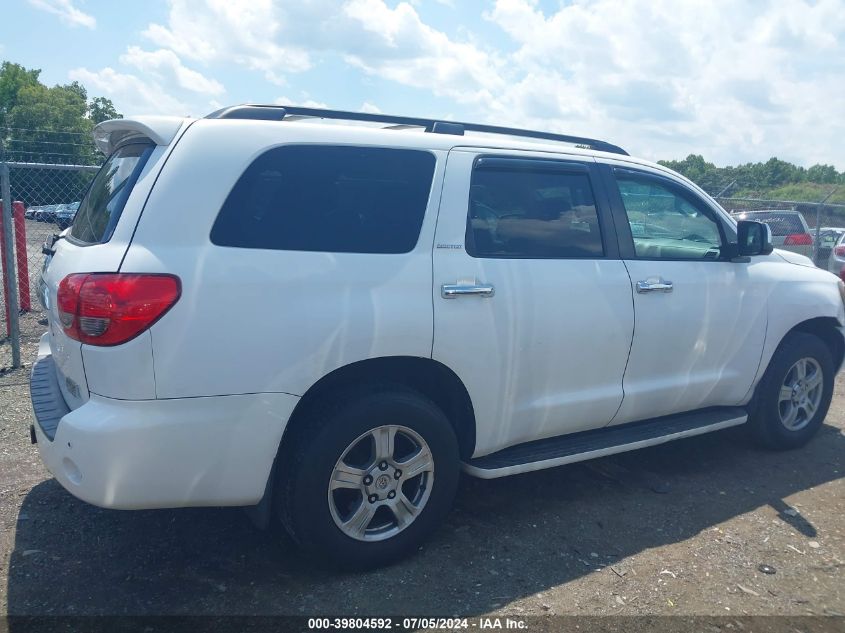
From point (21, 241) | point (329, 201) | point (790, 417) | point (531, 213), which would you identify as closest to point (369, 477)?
point (329, 201)

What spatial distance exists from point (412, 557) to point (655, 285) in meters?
1.98

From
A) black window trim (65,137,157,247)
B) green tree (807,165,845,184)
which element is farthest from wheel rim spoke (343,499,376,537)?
green tree (807,165,845,184)

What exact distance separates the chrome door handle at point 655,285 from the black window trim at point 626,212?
142 mm

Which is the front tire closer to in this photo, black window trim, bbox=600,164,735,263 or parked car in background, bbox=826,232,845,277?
black window trim, bbox=600,164,735,263

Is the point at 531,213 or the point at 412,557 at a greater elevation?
the point at 531,213

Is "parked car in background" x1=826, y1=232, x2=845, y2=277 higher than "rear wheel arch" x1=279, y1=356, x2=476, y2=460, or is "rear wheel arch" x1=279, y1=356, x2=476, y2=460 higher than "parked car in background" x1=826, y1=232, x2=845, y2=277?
"parked car in background" x1=826, y1=232, x2=845, y2=277

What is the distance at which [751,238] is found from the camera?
4.58 metres

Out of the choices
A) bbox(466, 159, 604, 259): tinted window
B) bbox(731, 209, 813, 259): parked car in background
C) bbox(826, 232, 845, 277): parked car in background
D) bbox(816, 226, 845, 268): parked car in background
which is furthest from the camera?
bbox(816, 226, 845, 268): parked car in background

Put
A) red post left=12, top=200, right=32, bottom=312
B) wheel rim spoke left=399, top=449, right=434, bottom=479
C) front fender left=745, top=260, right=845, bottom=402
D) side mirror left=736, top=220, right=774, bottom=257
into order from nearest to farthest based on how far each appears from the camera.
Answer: wheel rim spoke left=399, top=449, right=434, bottom=479
side mirror left=736, top=220, right=774, bottom=257
front fender left=745, top=260, right=845, bottom=402
red post left=12, top=200, right=32, bottom=312

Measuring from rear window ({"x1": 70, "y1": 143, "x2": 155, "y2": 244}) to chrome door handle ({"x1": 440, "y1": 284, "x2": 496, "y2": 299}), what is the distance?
139cm

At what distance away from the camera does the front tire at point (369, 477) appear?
10.1 ft

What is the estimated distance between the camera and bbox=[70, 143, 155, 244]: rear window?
3.01 meters

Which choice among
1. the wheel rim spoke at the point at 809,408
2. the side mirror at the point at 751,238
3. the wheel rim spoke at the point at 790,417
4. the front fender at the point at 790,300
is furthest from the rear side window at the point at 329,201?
the wheel rim spoke at the point at 809,408

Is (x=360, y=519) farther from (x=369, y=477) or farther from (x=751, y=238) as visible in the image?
(x=751, y=238)
